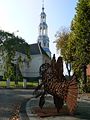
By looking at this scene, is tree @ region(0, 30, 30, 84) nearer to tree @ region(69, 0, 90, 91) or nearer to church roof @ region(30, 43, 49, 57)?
tree @ region(69, 0, 90, 91)

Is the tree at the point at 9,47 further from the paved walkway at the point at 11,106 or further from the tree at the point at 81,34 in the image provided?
the tree at the point at 81,34

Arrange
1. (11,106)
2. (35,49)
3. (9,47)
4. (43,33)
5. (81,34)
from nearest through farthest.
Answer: (11,106) → (9,47) → (81,34) → (35,49) → (43,33)

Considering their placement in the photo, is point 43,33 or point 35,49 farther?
point 43,33

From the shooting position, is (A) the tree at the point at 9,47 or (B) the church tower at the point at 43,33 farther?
(B) the church tower at the point at 43,33

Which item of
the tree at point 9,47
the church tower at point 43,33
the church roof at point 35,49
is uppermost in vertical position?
the church tower at point 43,33

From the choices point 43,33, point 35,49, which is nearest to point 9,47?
point 35,49

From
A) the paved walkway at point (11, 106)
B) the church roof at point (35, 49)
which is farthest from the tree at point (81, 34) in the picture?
the church roof at point (35, 49)

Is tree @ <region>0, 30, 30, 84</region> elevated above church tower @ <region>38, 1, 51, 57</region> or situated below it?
below

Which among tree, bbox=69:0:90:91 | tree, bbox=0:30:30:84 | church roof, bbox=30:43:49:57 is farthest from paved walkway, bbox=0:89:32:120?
church roof, bbox=30:43:49:57

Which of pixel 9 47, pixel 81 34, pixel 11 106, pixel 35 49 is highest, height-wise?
pixel 35 49

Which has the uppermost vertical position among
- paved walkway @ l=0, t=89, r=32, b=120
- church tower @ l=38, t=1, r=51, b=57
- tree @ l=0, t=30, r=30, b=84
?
church tower @ l=38, t=1, r=51, b=57

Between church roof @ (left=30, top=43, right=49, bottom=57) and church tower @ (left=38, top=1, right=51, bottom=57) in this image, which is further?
church tower @ (left=38, top=1, right=51, bottom=57)

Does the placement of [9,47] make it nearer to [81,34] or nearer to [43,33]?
[81,34]

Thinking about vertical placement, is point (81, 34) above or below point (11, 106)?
above
